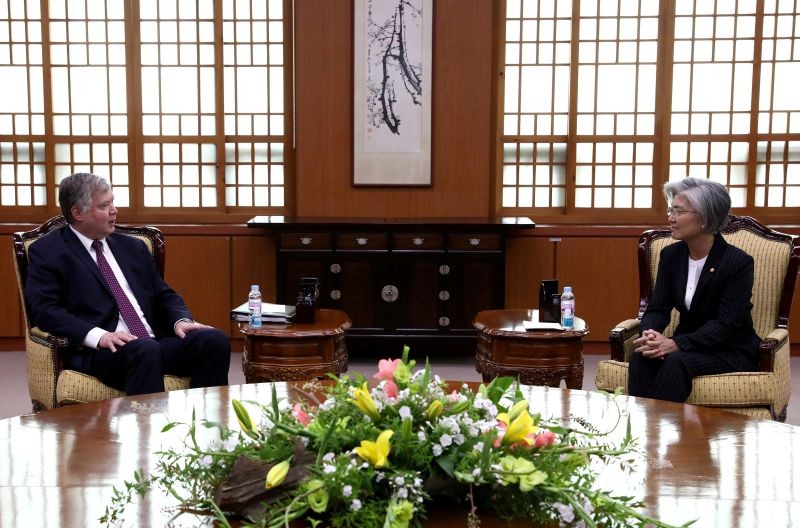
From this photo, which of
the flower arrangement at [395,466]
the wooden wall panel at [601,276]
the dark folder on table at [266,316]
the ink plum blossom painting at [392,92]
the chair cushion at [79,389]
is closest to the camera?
the flower arrangement at [395,466]

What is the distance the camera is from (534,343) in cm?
427

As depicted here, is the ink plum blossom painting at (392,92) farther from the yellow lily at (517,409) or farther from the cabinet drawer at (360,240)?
the yellow lily at (517,409)

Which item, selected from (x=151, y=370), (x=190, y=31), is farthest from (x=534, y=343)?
(x=190, y=31)

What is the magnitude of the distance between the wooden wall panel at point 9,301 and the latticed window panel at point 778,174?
5.63 m

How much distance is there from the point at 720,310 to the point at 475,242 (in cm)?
252

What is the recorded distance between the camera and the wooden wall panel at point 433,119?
258 inches

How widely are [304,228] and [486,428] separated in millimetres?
4596

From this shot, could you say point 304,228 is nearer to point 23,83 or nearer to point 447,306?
point 447,306

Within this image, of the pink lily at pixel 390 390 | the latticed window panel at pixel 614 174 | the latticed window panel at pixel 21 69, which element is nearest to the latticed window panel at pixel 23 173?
the latticed window panel at pixel 21 69

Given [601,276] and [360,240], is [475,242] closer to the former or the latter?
[360,240]

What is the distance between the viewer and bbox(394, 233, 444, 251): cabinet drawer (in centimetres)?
629

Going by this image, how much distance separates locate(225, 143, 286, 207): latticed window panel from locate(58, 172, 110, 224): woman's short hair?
2979mm

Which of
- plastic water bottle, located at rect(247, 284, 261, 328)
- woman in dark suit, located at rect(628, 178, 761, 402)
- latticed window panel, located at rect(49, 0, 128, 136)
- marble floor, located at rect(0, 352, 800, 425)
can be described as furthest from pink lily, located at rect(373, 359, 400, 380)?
latticed window panel, located at rect(49, 0, 128, 136)

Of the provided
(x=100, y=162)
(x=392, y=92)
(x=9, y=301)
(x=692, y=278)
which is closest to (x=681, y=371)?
(x=692, y=278)
